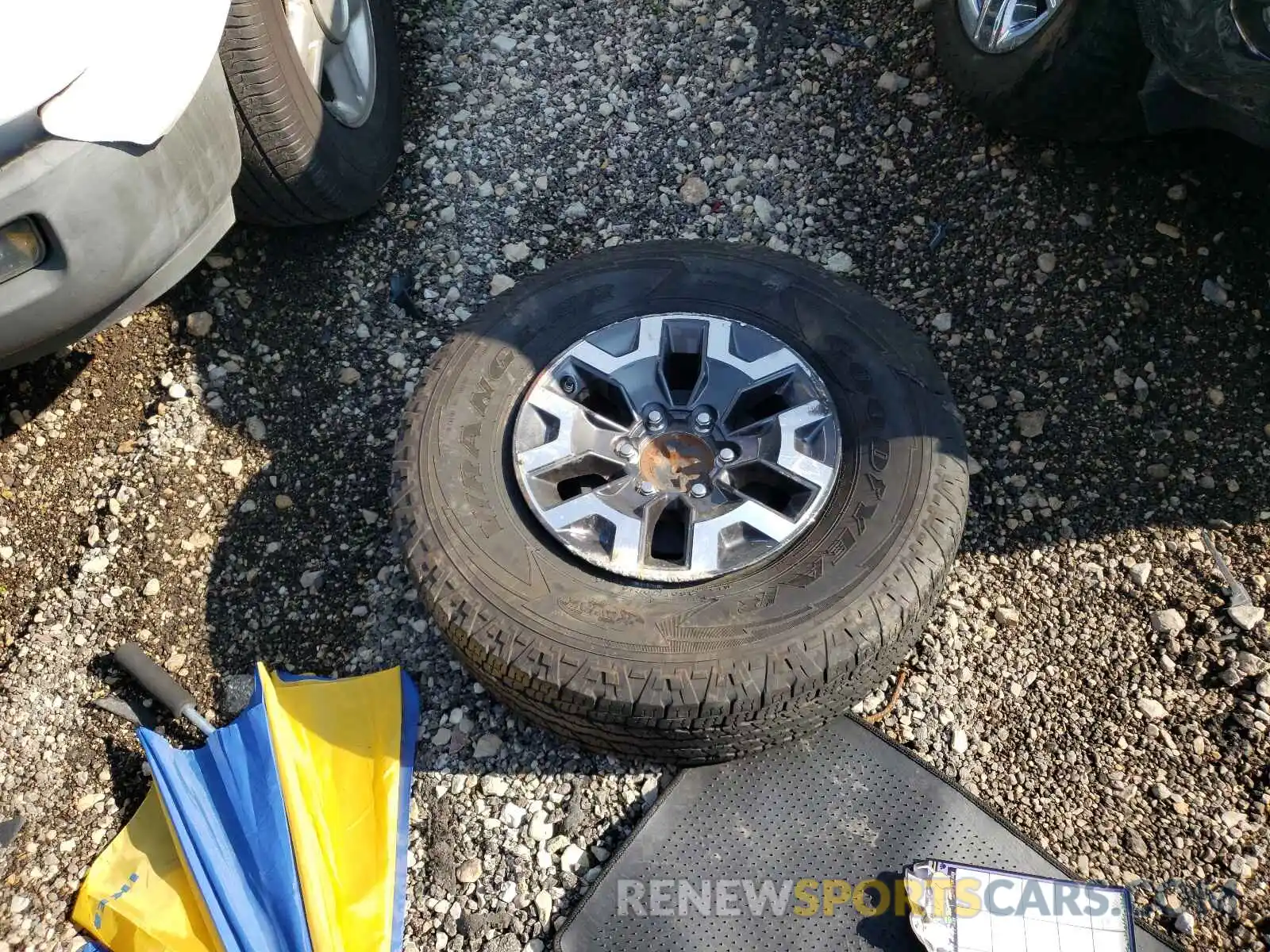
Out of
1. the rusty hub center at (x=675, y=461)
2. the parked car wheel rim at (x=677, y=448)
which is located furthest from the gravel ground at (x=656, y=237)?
the rusty hub center at (x=675, y=461)

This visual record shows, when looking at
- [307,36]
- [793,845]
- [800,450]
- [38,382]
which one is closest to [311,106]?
[307,36]

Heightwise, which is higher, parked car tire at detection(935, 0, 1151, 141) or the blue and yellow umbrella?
parked car tire at detection(935, 0, 1151, 141)

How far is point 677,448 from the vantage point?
106 inches

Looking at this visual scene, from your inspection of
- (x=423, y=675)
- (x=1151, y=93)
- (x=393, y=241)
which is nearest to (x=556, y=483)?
(x=423, y=675)

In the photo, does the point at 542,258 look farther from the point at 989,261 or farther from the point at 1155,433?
the point at 1155,433

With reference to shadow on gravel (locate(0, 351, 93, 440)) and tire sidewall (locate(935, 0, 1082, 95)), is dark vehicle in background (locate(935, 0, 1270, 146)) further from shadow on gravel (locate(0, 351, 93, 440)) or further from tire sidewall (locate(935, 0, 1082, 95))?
shadow on gravel (locate(0, 351, 93, 440))

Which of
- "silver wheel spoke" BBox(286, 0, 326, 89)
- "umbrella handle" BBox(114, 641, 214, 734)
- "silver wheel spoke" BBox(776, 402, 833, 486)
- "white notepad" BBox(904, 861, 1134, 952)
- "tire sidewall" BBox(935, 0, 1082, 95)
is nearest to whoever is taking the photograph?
"white notepad" BBox(904, 861, 1134, 952)

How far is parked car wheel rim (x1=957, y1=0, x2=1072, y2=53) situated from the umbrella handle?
352 centimetres

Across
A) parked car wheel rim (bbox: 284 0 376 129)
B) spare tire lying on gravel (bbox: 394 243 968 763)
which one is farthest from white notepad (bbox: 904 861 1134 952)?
parked car wheel rim (bbox: 284 0 376 129)

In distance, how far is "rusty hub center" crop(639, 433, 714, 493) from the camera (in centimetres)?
263

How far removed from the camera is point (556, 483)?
2.62 meters

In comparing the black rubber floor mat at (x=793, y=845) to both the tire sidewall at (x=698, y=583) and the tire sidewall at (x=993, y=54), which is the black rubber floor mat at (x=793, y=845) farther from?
the tire sidewall at (x=993, y=54)

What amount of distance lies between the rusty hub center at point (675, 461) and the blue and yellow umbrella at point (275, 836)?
1006 millimetres

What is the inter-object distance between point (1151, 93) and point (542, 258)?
2.12m
